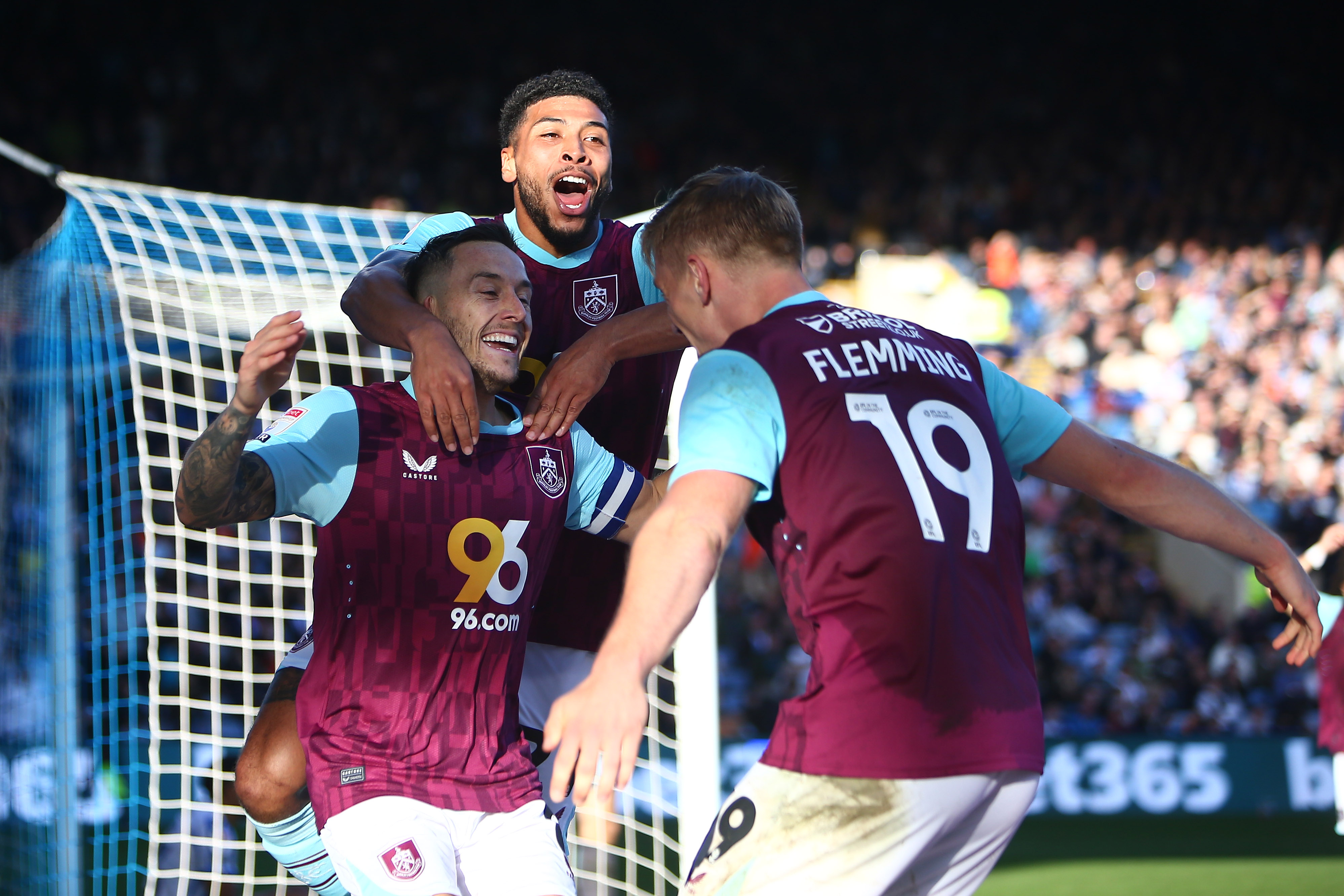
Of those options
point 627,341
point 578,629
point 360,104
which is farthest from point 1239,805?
point 360,104

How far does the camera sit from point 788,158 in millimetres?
18484

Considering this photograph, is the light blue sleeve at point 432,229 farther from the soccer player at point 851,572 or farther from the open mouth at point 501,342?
the soccer player at point 851,572

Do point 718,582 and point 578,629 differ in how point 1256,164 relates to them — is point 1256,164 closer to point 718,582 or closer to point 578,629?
point 718,582

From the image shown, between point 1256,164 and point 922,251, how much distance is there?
20.5ft

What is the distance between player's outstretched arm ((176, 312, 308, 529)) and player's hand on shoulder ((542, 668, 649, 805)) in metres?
1.10

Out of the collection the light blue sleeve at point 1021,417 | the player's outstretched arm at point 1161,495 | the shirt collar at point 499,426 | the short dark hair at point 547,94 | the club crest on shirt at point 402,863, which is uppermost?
the short dark hair at point 547,94

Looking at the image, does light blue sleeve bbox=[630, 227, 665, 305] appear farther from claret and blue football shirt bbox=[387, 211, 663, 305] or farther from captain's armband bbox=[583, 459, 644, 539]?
captain's armband bbox=[583, 459, 644, 539]

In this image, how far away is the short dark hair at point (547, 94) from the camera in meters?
3.30

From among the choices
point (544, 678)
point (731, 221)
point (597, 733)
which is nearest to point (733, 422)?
point (731, 221)

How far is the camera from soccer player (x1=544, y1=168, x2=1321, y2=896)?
74.8 inches

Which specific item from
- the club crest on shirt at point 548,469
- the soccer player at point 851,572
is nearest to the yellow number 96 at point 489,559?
the club crest on shirt at point 548,469

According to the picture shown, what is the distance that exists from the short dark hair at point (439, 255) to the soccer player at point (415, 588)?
0.06 meters

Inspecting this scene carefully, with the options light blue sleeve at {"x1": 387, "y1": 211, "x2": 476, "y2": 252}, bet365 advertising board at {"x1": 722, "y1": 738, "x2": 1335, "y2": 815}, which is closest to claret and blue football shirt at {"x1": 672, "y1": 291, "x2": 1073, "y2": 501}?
light blue sleeve at {"x1": 387, "y1": 211, "x2": 476, "y2": 252}

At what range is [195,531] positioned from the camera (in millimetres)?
5445
